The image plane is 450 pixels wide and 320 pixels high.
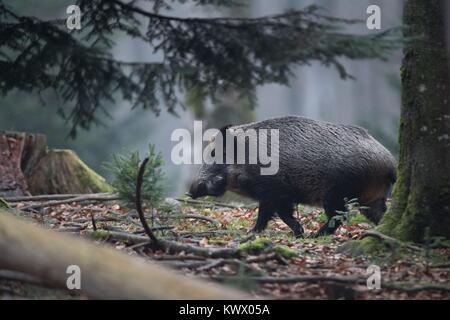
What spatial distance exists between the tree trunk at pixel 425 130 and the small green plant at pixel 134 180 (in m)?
3.63

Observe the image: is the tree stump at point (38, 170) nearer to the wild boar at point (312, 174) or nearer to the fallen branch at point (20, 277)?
the wild boar at point (312, 174)

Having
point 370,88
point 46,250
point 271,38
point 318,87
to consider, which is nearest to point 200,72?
point 271,38

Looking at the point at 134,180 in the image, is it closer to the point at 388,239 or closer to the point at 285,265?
the point at 285,265

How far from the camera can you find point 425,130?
25.8 ft

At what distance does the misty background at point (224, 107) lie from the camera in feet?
62.5

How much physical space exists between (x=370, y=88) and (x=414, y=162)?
1530 inches

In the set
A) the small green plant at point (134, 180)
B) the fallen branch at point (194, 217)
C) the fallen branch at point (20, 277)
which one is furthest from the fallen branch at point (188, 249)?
the small green plant at point (134, 180)

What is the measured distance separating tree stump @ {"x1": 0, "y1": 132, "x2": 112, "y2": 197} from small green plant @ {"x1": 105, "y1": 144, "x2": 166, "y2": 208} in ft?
7.75

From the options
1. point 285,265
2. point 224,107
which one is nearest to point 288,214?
point 285,265

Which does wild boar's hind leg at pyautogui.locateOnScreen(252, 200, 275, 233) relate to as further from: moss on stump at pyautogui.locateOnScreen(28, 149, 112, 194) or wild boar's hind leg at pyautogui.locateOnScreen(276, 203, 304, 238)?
moss on stump at pyautogui.locateOnScreen(28, 149, 112, 194)

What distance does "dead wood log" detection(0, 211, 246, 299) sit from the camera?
471 centimetres

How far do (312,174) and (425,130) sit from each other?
2.30m

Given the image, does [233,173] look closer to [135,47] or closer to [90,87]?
[90,87]
